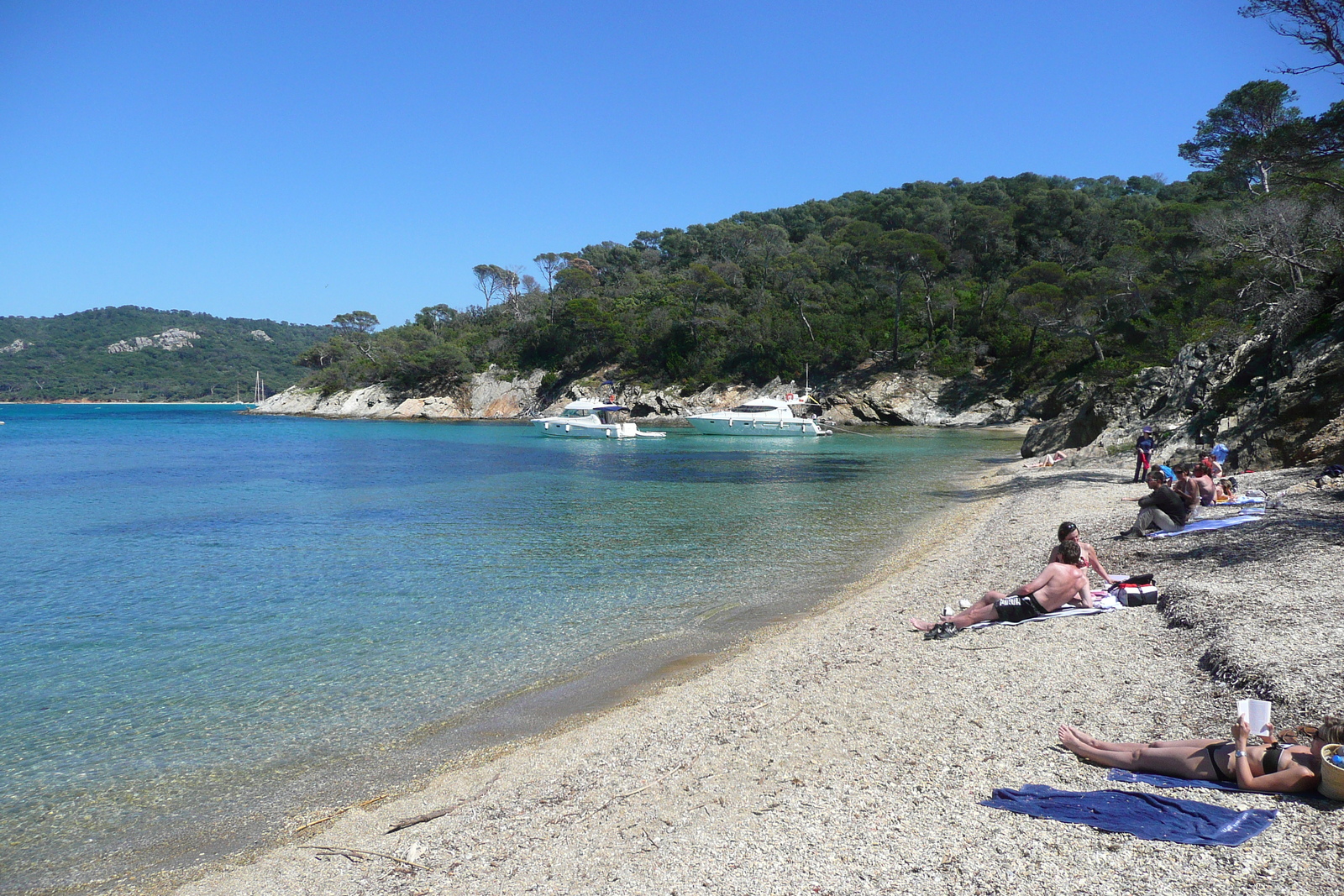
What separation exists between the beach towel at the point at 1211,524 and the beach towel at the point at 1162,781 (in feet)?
24.4

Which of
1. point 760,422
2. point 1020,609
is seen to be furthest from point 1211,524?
point 760,422

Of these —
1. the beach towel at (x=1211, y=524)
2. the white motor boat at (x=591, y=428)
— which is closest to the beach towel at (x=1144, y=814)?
the beach towel at (x=1211, y=524)

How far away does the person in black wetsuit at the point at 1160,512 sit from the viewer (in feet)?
35.0

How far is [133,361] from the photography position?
164 m

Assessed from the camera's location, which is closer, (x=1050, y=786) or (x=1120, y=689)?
(x=1050, y=786)

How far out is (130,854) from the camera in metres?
5.03

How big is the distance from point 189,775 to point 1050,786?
620 centimetres

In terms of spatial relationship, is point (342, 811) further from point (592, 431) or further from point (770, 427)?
point (592, 431)

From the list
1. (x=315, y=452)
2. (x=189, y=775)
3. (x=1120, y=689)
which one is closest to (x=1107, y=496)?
(x=1120, y=689)

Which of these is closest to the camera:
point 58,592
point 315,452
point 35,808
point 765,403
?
point 35,808

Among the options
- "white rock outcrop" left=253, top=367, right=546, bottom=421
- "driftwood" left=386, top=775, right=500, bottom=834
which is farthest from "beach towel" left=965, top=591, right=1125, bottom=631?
"white rock outcrop" left=253, top=367, right=546, bottom=421

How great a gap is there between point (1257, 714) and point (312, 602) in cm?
1079

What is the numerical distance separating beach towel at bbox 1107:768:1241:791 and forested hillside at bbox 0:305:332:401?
510ft

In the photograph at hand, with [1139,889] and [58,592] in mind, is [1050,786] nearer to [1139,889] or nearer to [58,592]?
[1139,889]
